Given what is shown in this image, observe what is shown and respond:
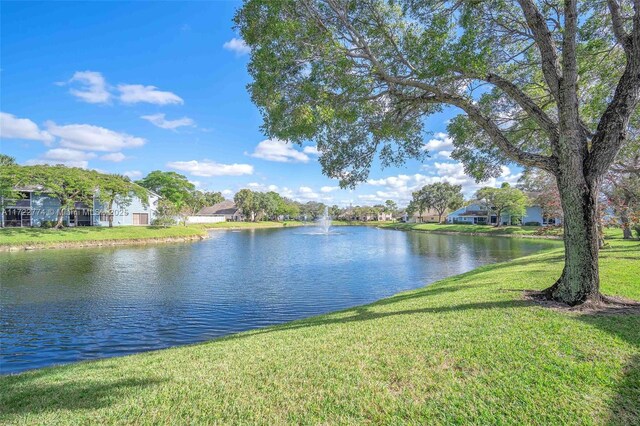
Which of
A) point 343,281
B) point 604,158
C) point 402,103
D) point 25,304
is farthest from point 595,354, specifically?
point 25,304

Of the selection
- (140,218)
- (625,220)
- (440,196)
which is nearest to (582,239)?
(625,220)

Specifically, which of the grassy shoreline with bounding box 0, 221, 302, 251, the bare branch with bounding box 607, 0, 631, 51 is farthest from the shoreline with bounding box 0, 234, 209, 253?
the bare branch with bounding box 607, 0, 631, 51

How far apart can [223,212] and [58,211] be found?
2270 inches

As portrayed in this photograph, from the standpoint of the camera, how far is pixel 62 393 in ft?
14.8

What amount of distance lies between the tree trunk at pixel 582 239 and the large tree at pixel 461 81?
0.07 ft

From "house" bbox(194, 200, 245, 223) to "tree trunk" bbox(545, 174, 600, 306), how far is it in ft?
290

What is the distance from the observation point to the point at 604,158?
21.1 ft

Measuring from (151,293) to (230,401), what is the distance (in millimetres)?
13308

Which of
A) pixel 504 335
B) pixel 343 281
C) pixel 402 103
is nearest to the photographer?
pixel 504 335

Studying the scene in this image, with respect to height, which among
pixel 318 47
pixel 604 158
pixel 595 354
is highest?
pixel 318 47

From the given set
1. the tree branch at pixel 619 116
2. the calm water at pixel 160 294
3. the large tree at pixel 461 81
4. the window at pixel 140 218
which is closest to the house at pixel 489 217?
the calm water at pixel 160 294

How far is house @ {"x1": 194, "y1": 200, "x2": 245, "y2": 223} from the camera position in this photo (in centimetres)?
9380

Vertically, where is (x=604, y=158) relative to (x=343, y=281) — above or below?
above

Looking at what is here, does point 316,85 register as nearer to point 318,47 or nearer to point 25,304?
point 318,47
